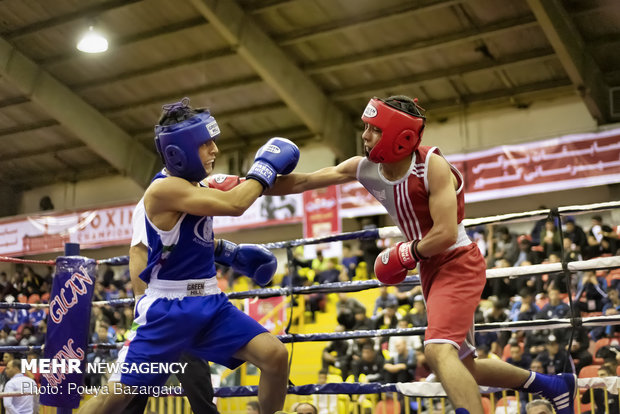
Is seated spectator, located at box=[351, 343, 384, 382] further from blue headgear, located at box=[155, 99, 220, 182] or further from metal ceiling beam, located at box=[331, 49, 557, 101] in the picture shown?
metal ceiling beam, located at box=[331, 49, 557, 101]

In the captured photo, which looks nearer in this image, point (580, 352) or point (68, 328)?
point (68, 328)

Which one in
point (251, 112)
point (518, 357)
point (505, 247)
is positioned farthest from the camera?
point (251, 112)

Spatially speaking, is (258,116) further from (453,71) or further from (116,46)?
(453,71)

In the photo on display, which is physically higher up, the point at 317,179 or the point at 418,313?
the point at 317,179

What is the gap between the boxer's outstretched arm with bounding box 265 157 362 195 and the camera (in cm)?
349

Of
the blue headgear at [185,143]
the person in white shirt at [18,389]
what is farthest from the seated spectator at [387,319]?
the blue headgear at [185,143]

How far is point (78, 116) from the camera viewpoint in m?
13.2

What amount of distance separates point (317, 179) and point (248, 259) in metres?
0.52

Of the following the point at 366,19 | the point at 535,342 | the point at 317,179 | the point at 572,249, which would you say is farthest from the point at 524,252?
the point at 317,179

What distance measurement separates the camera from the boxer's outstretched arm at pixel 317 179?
11.5ft

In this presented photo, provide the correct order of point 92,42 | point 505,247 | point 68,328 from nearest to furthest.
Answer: point 68,328 → point 505,247 → point 92,42

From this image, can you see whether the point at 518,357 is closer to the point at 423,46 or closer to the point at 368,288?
the point at 368,288

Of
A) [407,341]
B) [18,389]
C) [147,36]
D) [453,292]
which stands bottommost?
[18,389]

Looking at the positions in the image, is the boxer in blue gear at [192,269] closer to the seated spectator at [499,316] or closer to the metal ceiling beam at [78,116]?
the seated spectator at [499,316]
